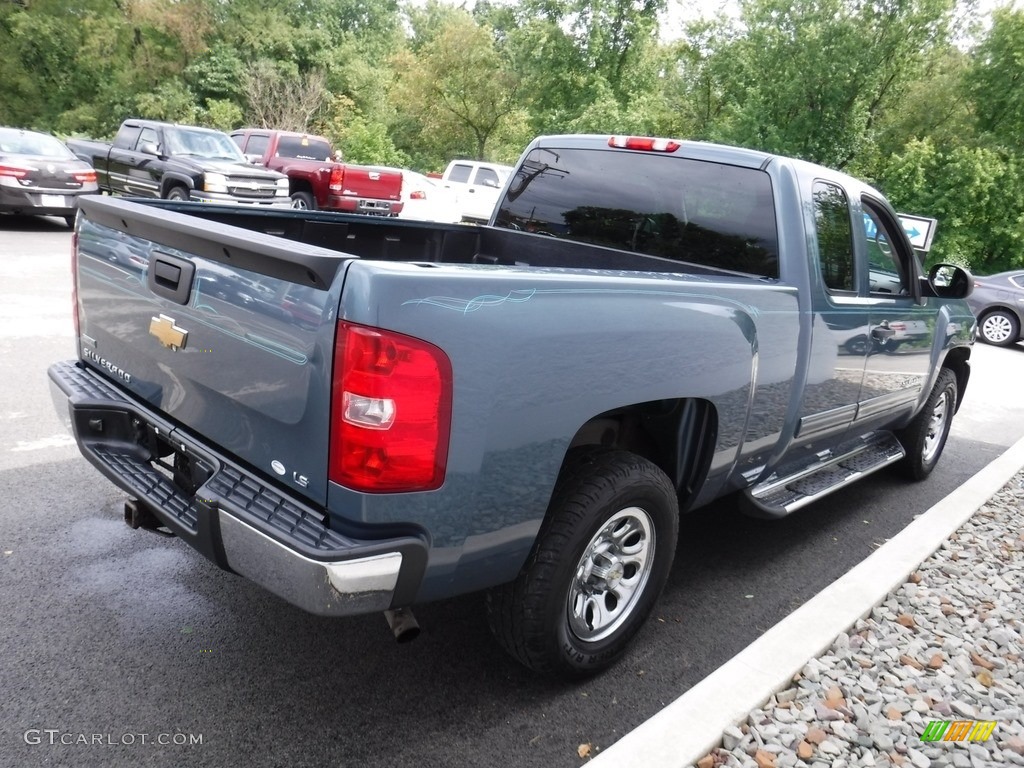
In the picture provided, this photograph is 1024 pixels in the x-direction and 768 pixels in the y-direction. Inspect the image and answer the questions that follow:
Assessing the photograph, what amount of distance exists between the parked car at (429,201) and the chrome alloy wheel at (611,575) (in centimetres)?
1716

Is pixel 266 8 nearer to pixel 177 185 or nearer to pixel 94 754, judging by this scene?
pixel 177 185

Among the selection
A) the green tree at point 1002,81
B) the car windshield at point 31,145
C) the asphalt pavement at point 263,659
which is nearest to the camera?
the asphalt pavement at point 263,659

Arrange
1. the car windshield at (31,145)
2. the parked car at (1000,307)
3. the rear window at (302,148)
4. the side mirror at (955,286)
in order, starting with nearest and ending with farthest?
the side mirror at (955,286) < the car windshield at (31,145) < the parked car at (1000,307) < the rear window at (302,148)

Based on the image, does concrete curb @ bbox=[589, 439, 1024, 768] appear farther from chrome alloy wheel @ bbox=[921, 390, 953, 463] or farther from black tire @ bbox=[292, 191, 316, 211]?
black tire @ bbox=[292, 191, 316, 211]

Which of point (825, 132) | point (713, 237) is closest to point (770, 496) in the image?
point (713, 237)

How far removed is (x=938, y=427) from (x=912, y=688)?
3.56 metres

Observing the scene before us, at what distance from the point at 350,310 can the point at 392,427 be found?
327 millimetres

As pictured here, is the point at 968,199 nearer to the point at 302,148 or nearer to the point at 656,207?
the point at 302,148

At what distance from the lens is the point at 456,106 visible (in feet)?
133

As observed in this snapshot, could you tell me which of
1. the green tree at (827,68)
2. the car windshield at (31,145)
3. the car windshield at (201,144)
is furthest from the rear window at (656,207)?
the green tree at (827,68)

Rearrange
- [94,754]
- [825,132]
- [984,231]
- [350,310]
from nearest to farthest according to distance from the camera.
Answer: [350,310] < [94,754] < [984,231] < [825,132]

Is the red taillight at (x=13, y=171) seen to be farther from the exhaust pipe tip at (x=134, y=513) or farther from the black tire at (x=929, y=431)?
the black tire at (x=929, y=431)

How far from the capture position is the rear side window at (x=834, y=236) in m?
3.87

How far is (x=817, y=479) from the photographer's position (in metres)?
4.30
